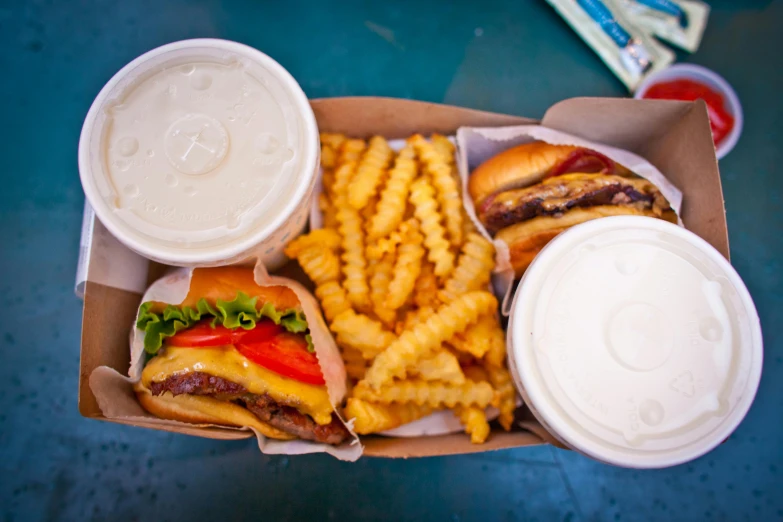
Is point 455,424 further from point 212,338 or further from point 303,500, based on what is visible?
point 212,338

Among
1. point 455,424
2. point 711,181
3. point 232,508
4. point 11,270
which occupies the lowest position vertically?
point 232,508

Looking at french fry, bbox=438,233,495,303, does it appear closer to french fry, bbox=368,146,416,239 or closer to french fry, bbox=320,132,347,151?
french fry, bbox=368,146,416,239

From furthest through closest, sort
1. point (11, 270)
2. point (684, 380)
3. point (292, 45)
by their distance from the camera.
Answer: point (292, 45)
point (11, 270)
point (684, 380)

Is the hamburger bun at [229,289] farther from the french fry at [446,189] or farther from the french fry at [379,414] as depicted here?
the french fry at [446,189]

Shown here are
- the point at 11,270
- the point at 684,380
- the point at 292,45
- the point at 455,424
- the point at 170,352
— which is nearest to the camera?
the point at 684,380

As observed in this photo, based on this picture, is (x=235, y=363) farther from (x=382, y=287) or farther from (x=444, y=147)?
(x=444, y=147)

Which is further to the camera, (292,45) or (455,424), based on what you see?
(292,45)

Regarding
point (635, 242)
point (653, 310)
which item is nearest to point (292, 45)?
point (635, 242)

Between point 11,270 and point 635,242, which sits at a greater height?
point 635,242
